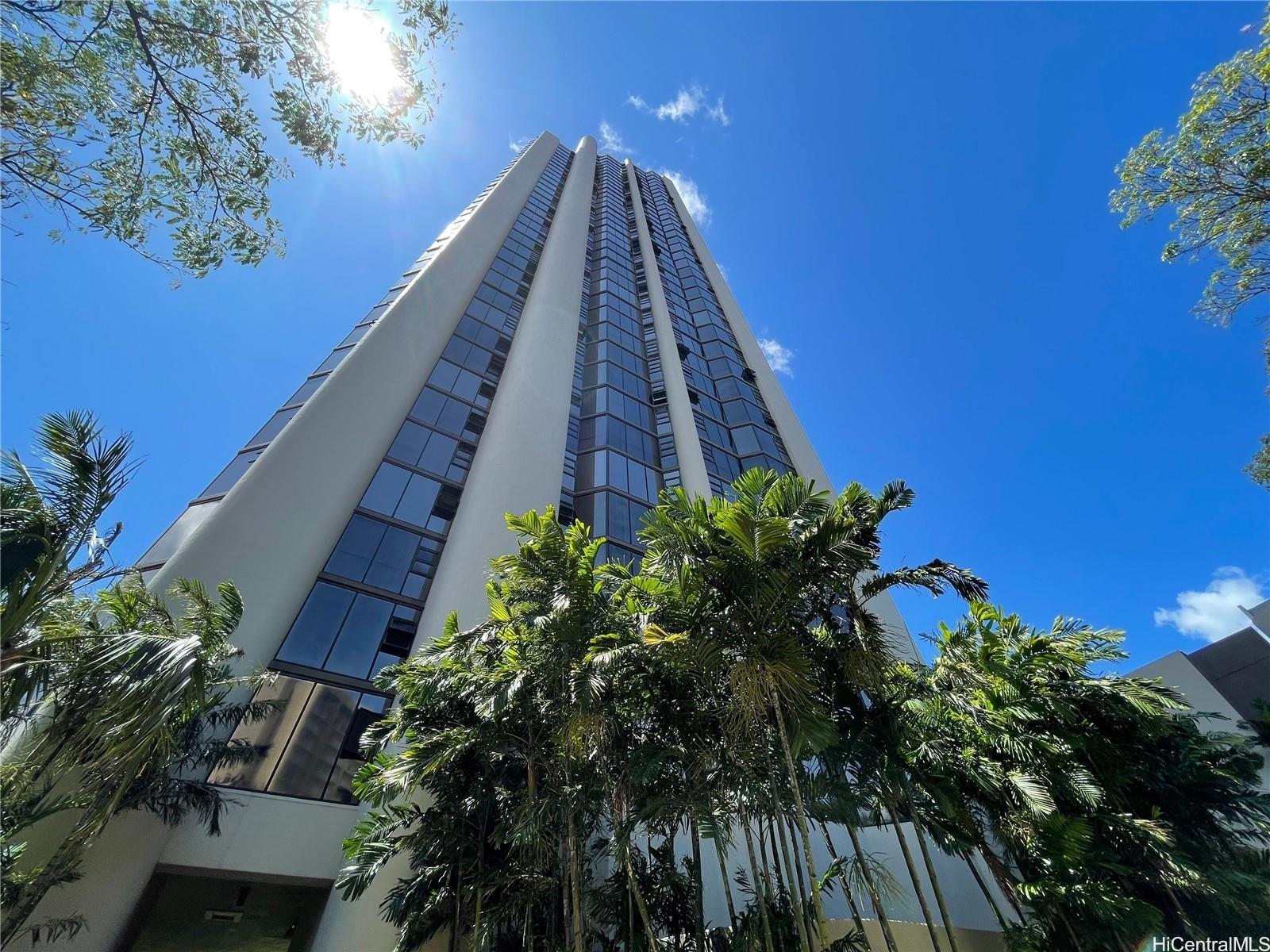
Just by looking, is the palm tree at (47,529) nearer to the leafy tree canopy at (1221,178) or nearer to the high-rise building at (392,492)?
the high-rise building at (392,492)

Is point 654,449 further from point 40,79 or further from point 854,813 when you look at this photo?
point 40,79

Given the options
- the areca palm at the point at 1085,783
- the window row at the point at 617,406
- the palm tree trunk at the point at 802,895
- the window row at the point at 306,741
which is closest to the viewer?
the palm tree trunk at the point at 802,895

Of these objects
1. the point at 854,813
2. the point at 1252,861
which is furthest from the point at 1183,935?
the point at 854,813

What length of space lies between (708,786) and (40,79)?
987 cm

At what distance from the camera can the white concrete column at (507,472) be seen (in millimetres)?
8109

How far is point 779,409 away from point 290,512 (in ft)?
71.5

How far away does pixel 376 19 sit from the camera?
5.39m

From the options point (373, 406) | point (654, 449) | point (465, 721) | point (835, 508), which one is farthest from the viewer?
point (654, 449)

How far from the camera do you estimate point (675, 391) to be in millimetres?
23875

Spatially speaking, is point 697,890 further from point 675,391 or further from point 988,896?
point 675,391

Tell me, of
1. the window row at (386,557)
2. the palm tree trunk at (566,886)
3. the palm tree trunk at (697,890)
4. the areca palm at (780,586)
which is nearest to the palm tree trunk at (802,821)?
the areca palm at (780,586)

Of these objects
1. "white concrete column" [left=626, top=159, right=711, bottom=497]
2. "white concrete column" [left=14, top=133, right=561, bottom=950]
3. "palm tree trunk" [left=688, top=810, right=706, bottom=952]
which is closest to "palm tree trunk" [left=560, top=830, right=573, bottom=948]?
"palm tree trunk" [left=688, top=810, right=706, bottom=952]

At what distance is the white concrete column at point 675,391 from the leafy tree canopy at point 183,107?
11.1 m

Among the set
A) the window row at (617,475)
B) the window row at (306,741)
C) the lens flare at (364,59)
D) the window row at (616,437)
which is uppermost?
the window row at (616,437)
